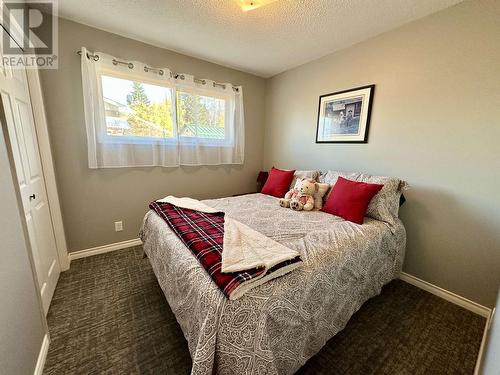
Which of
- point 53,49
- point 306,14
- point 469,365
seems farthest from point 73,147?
point 469,365

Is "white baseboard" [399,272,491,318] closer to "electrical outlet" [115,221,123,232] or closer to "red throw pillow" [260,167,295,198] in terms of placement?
"red throw pillow" [260,167,295,198]

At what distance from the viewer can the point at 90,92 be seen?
6.90ft

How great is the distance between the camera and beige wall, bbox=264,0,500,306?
5.20 ft

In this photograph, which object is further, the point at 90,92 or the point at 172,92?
the point at 172,92

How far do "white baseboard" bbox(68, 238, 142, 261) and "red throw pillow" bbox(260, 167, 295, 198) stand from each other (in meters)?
1.89

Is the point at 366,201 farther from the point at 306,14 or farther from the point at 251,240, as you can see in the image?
the point at 306,14

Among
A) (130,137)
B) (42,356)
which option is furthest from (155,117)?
(42,356)

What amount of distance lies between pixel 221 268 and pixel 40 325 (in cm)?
124

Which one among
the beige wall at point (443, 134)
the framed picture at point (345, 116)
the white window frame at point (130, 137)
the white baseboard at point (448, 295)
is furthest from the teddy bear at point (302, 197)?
the white window frame at point (130, 137)

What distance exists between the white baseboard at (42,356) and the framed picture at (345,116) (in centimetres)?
311

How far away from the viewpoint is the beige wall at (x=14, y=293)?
34.4 inches

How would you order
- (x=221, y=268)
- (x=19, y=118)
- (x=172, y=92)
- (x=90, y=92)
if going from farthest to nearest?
(x=172, y=92), (x=90, y=92), (x=19, y=118), (x=221, y=268)

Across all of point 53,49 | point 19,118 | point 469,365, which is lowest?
point 469,365

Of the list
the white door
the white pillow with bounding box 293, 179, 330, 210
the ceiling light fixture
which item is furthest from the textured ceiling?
the white pillow with bounding box 293, 179, 330, 210
